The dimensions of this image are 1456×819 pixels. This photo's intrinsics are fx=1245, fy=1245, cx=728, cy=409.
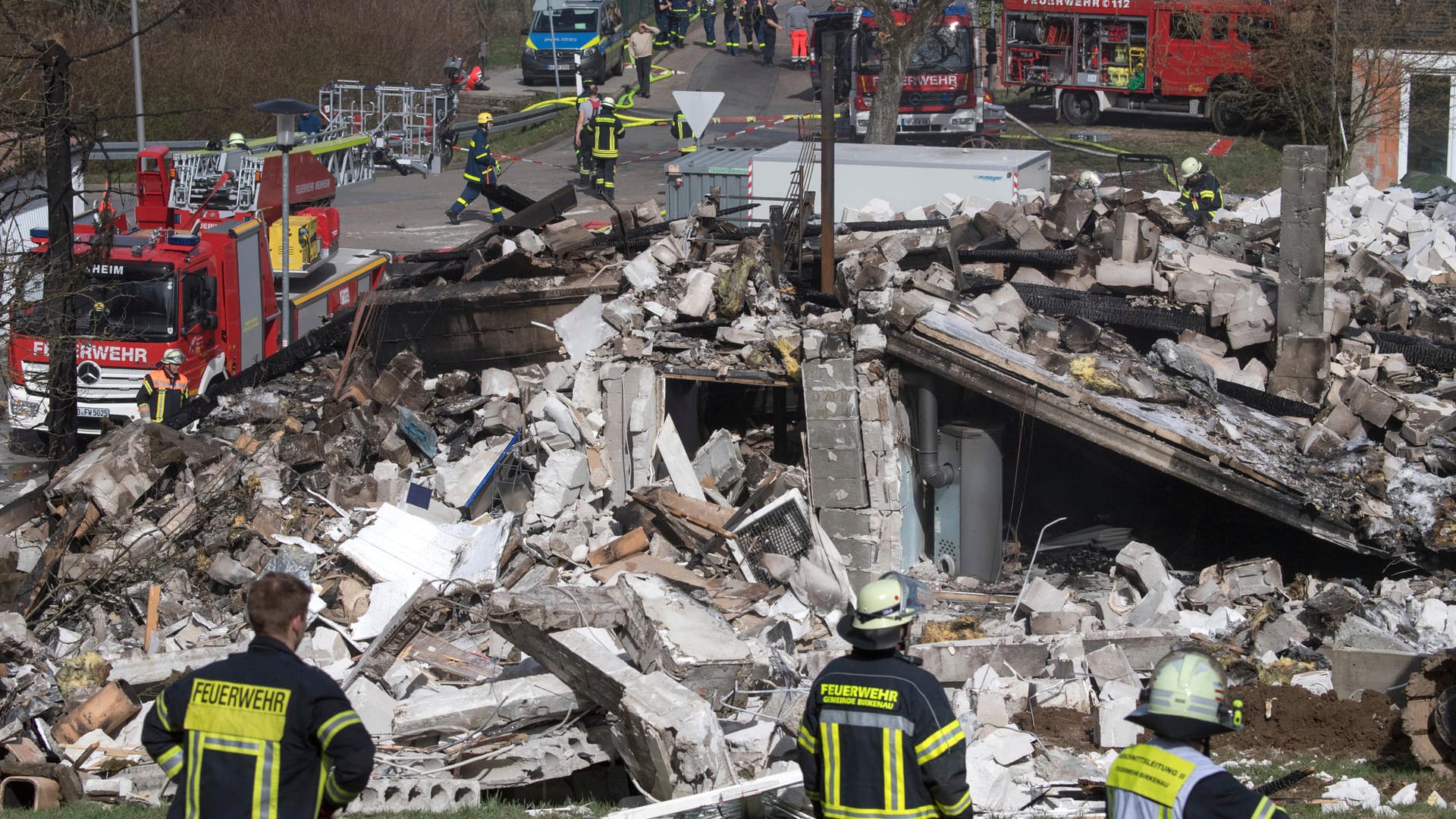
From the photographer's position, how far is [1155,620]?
8.55 m

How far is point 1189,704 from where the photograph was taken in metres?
3.06

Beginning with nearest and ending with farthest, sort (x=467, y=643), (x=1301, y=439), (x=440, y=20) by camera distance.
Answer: (x=467, y=643) → (x=1301, y=439) → (x=440, y=20)

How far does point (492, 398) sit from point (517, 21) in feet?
106

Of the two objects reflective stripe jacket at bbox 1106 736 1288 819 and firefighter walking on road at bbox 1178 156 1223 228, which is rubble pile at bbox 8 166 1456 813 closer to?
firefighter walking on road at bbox 1178 156 1223 228

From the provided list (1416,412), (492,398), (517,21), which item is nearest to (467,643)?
(492,398)

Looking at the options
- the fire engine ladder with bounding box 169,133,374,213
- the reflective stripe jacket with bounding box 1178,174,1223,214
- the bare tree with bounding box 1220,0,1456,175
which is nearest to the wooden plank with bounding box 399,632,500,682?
the fire engine ladder with bounding box 169,133,374,213

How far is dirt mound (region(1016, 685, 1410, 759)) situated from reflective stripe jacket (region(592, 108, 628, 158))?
15142 millimetres

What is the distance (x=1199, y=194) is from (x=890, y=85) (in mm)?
7625

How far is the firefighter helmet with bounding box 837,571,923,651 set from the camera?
3719 mm

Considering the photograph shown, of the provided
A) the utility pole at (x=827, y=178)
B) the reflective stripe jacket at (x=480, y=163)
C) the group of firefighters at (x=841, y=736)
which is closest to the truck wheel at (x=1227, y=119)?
the reflective stripe jacket at (x=480, y=163)

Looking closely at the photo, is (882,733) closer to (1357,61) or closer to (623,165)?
(1357,61)

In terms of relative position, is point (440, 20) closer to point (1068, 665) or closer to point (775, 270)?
point (775, 270)

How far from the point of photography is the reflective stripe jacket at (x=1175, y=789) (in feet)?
9.55

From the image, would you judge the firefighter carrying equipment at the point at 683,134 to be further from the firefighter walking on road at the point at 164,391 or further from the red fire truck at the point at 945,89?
the firefighter walking on road at the point at 164,391
